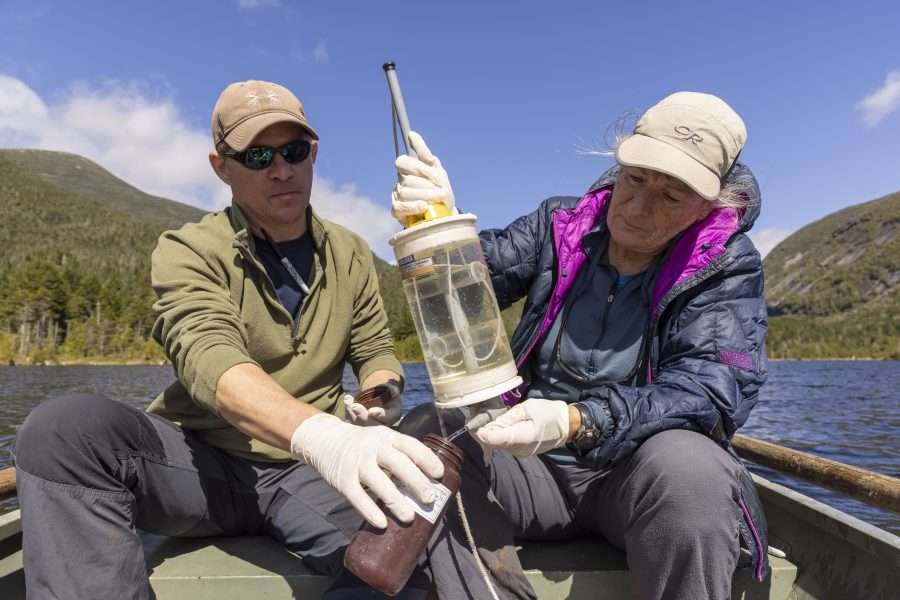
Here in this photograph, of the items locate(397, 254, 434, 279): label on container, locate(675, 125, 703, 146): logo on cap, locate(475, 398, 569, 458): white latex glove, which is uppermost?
locate(675, 125, 703, 146): logo on cap

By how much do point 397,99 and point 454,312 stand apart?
0.87 metres

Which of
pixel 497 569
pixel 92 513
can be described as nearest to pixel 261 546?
pixel 92 513

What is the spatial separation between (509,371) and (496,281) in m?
0.83

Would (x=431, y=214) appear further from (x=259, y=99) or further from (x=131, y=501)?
(x=131, y=501)

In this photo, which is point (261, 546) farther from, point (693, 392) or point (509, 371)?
point (693, 392)

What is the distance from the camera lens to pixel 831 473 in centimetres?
336

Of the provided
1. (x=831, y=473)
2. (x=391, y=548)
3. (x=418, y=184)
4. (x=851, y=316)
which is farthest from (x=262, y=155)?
(x=851, y=316)

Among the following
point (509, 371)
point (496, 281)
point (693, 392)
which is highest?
point (496, 281)

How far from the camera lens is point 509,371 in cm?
210

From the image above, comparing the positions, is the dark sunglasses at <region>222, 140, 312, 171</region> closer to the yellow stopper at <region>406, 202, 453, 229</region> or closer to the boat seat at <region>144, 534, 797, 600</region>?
the yellow stopper at <region>406, 202, 453, 229</region>

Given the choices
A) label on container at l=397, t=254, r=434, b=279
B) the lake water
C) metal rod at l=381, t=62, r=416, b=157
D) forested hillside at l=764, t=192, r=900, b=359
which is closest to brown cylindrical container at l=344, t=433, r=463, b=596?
label on container at l=397, t=254, r=434, b=279

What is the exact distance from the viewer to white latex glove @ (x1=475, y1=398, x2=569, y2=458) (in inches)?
80.4

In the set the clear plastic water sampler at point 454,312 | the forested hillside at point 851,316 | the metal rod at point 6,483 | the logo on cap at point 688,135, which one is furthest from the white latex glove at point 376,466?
the forested hillside at point 851,316

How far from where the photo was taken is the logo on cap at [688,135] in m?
2.33
